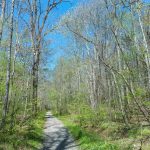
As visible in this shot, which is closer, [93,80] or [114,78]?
[114,78]

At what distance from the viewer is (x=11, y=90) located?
61.6ft

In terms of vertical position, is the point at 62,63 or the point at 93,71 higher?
the point at 62,63

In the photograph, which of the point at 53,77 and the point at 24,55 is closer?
the point at 24,55

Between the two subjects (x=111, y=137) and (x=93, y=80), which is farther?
(x=93, y=80)

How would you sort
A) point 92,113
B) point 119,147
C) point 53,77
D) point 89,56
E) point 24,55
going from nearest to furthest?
point 119,147 < point 92,113 < point 24,55 < point 89,56 < point 53,77

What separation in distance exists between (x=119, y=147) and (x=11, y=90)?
8.77 metres

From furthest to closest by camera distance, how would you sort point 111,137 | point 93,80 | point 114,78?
point 93,80 < point 111,137 < point 114,78

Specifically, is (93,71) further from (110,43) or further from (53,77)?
(53,77)

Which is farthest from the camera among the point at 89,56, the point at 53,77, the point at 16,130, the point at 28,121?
the point at 53,77

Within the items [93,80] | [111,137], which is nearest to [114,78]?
[111,137]

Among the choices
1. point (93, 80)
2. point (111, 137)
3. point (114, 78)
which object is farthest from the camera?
point (93, 80)

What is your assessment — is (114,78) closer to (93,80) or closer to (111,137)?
(111,137)

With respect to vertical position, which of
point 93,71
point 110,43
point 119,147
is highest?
point 110,43

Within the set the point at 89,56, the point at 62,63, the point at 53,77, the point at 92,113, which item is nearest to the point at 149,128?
the point at 92,113
